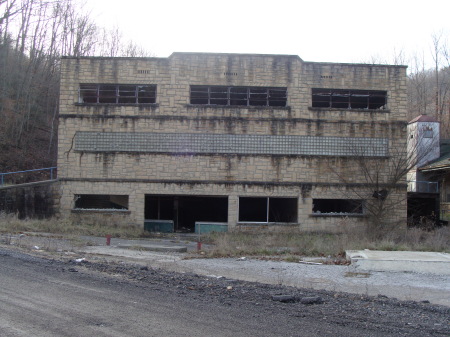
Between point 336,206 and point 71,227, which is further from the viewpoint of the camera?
point 336,206

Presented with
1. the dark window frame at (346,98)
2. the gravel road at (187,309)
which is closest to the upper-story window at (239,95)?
the dark window frame at (346,98)

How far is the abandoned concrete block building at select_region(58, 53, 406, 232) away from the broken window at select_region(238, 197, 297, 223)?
0.97 meters

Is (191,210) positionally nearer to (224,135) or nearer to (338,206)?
(224,135)

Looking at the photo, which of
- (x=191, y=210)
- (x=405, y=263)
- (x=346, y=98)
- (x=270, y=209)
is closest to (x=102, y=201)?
(x=191, y=210)

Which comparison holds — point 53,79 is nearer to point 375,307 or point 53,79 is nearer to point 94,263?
point 94,263

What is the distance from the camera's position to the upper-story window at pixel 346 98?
23859 mm

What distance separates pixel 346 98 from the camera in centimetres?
2392

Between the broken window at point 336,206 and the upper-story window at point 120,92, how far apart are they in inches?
457

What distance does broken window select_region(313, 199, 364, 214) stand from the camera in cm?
2376

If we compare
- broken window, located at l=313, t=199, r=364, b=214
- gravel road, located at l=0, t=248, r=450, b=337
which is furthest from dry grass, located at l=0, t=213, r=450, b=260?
gravel road, located at l=0, t=248, r=450, b=337

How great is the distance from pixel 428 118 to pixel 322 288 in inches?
1278

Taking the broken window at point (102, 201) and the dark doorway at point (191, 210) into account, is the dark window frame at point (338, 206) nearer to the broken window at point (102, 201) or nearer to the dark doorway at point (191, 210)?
the dark doorway at point (191, 210)

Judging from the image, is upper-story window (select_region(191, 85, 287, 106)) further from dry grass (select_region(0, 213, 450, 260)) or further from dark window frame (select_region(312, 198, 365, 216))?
dry grass (select_region(0, 213, 450, 260))

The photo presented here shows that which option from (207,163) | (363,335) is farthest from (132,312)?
(207,163)
